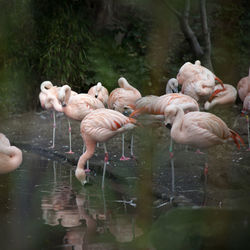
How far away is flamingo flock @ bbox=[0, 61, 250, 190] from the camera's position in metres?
2.41

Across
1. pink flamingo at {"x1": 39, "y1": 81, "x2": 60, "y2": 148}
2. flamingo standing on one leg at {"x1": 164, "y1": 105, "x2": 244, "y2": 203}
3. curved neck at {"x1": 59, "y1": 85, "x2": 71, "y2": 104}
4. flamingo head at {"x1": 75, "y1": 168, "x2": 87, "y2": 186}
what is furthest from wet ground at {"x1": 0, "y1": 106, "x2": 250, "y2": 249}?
curved neck at {"x1": 59, "y1": 85, "x2": 71, "y2": 104}

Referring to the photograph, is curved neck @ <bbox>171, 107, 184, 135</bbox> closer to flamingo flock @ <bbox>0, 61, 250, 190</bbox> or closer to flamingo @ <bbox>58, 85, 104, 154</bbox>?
flamingo flock @ <bbox>0, 61, 250, 190</bbox>

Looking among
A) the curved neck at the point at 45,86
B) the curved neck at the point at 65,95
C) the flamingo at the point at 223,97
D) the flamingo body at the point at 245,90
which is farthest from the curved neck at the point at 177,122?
the curved neck at the point at 45,86

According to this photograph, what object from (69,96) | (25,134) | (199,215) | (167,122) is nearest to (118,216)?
(167,122)

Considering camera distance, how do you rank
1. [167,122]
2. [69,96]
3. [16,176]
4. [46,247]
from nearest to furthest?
1. [46,247]
2. [167,122]
3. [16,176]
4. [69,96]

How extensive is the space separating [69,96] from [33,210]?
5.63ft

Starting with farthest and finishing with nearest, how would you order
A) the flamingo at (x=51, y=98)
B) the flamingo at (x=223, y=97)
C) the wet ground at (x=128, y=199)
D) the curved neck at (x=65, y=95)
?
1. the flamingo at (x=51, y=98)
2. the flamingo at (x=223, y=97)
3. the curved neck at (x=65, y=95)
4. the wet ground at (x=128, y=199)

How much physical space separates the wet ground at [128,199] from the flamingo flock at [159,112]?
18 centimetres

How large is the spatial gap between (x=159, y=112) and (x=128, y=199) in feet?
2.52

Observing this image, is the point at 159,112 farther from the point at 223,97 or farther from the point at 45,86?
the point at 45,86

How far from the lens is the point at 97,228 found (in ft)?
5.97

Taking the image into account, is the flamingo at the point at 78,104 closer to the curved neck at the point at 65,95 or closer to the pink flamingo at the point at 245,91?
the curved neck at the point at 65,95

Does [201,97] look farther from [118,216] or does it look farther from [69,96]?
[118,216]

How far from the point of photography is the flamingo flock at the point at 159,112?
241 centimetres
